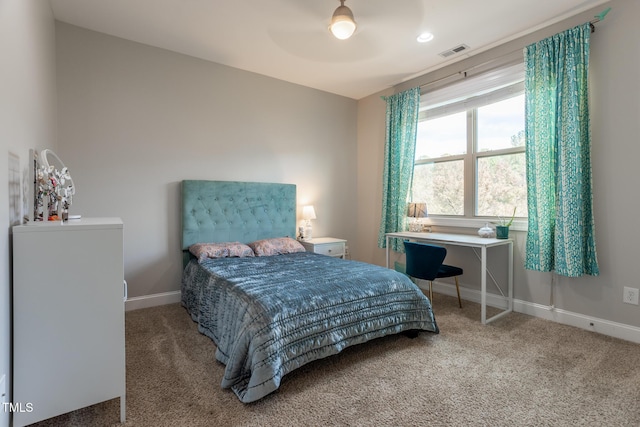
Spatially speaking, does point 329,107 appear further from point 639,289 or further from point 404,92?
point 639,289

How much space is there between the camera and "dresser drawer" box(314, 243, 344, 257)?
4102 mm

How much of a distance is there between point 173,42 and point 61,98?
1.16 meters

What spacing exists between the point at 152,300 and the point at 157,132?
178cm

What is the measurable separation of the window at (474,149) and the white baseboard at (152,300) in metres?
3.22

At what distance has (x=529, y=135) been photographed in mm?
2961

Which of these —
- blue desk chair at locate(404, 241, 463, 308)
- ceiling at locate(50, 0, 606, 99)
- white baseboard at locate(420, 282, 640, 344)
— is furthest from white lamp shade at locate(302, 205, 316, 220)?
white baseboard at locate(420, 282, 640, 344)

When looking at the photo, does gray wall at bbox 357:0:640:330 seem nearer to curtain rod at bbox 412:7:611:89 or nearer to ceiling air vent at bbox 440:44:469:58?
curtain rod at bbox 412:7:611:89

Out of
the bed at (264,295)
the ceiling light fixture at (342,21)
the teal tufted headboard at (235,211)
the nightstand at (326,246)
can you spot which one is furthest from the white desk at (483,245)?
the ceiling light fixture at (342,21)

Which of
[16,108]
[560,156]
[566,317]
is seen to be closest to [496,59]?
[560,156]

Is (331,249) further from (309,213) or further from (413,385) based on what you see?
(413,385)

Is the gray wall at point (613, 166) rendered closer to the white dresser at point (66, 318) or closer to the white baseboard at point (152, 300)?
the white dresser at point (66, 318)

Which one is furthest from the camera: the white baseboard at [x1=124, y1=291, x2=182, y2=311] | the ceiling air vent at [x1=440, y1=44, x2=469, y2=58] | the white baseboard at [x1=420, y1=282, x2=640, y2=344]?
the ceiling air vent at [x1=440, y1=44, x2=469, y2=58]

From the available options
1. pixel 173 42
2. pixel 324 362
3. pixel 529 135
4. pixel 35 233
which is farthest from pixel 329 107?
pixel 35 233

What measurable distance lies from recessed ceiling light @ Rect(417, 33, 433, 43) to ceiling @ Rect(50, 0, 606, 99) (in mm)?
55
